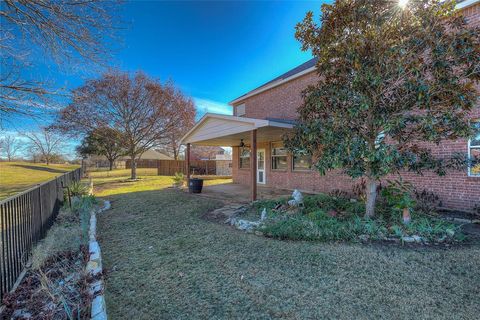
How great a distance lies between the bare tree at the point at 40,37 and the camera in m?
3.54

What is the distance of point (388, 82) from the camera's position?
14.8ft

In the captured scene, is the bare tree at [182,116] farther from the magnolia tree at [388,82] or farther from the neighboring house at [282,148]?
the magnolia tree at [388,82]

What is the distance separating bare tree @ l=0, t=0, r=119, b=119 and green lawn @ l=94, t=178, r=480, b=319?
3.00m

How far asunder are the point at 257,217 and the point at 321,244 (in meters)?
1.95

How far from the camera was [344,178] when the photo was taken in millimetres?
8367

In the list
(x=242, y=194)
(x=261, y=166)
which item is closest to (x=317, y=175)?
(x=242, y=194)

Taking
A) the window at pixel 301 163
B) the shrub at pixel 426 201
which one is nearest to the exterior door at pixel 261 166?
the window at pixel 301 163

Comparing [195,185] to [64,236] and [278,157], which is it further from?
[64,236]

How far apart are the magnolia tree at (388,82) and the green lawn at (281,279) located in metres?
1.69

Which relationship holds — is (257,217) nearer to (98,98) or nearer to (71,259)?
(71,259)

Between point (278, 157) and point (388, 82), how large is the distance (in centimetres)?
718

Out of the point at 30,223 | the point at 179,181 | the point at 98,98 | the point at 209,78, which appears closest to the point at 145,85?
the point at 98,98

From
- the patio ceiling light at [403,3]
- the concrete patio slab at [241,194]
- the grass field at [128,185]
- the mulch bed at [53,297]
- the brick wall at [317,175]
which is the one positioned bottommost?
the grass field at [128,185]

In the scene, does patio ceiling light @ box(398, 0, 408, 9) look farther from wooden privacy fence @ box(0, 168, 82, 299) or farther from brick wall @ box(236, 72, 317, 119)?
wooden privacy fence @ box(0, 168, 82, 299)
